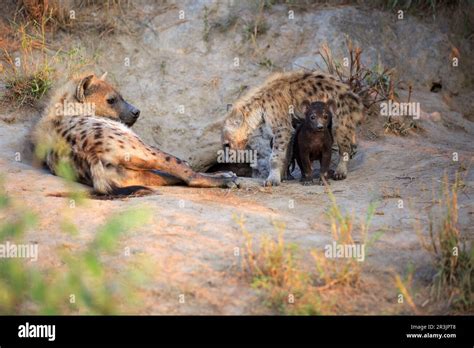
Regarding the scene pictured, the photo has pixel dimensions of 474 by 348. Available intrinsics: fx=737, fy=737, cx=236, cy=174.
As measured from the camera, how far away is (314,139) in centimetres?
604

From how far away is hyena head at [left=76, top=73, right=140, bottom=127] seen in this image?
6641 mm

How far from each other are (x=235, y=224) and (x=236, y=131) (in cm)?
224

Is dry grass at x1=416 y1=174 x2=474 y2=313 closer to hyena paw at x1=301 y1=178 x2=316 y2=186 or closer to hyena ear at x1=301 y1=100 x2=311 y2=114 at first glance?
hyena paw at x1=301 y1=178 x2=316 y2=186

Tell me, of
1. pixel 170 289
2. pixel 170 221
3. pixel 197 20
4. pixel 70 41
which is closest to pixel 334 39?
pixel 197 20

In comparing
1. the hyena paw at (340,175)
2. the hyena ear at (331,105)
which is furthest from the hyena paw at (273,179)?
the hyena ear at (331,105)

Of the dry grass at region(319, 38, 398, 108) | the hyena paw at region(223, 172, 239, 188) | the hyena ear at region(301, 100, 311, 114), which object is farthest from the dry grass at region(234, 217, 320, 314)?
the dry grass at region(319, 38, 398, 108)

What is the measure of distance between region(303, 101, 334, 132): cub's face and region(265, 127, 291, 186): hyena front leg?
1.26 feet

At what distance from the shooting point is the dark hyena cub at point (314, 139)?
234 inches

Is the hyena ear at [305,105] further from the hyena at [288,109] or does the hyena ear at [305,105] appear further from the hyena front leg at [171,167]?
the hyena front leg at [171,167]

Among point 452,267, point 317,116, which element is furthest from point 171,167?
point 452,267

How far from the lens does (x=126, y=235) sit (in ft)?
13.9

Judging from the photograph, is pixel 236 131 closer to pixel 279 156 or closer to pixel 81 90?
pixel 279 156
